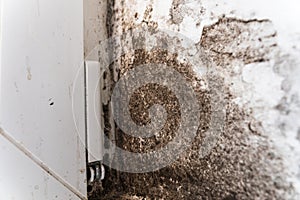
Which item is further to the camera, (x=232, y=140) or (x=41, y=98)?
(x=41, y=98)

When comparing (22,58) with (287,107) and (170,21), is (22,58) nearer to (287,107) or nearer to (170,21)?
(170,21)

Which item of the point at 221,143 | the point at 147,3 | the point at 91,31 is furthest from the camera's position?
the point at 91,31

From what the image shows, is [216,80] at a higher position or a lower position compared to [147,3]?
lower

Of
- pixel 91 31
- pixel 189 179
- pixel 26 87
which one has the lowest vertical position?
pixel 189 179

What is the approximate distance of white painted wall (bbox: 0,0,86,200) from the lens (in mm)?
1016

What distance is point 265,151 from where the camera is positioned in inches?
33.2

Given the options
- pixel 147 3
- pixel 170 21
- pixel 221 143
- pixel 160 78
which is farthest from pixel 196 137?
pixel 147 3

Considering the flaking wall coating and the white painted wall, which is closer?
the flaking wall coating

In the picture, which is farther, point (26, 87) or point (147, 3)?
point (147, 3)

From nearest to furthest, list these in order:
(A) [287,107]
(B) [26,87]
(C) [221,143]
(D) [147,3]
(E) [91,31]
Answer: (A) [287,107]
(C) [221,143]
(B) [26,87]
(D) [147,3]
(E) [91,31]

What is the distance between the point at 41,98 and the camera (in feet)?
3.58

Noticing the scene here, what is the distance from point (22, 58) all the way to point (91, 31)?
1.07ft

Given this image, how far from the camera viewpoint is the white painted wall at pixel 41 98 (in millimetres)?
1016

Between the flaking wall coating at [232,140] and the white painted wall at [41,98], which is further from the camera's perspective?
the white painted wall at [41,98]
